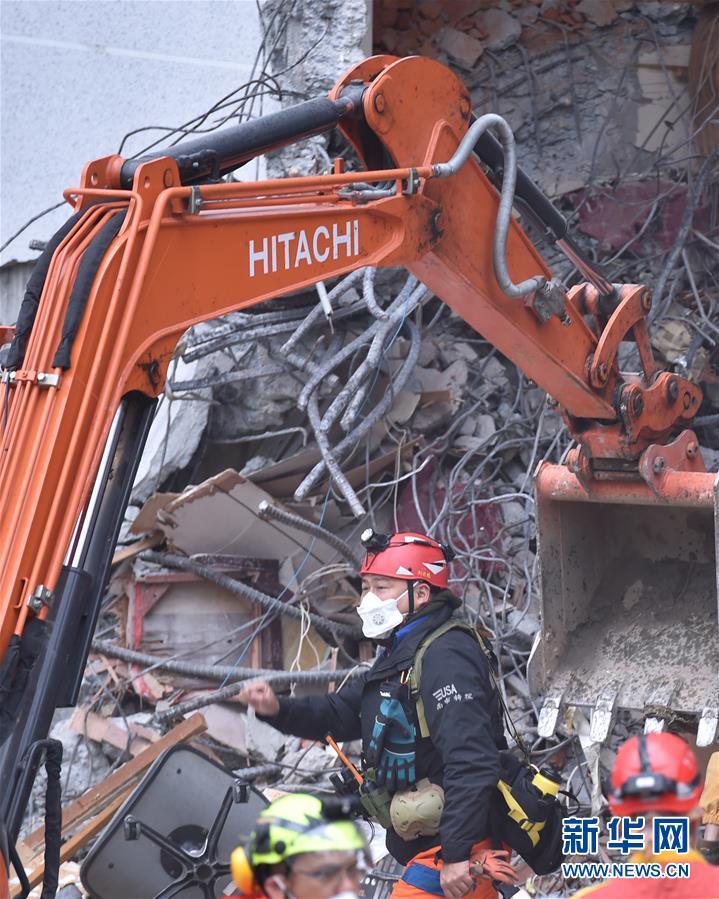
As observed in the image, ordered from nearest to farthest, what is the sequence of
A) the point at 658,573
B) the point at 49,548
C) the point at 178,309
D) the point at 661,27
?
the point at 49,548 < the point at 178,309 < the point at 658,573 < the point at 661,27

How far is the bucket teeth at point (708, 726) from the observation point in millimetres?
5223

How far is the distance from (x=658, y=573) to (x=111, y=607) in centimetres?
308

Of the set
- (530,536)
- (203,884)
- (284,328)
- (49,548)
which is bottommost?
(203,884)

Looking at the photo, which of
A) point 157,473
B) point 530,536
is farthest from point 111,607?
point 530,536

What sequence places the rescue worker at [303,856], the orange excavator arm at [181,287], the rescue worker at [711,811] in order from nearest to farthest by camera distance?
the rescue worker at [303,856]
the orange excavator arm at [181,287]
the rescue worker at [711,811]

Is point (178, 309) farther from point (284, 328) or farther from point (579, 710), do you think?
point (284, 328)

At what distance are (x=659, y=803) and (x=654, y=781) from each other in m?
0.05

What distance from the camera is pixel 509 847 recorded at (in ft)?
15.7

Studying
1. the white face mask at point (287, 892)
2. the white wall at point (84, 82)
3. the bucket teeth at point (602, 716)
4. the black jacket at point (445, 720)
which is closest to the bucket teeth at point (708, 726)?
the bucket teeth at point (602, 716)

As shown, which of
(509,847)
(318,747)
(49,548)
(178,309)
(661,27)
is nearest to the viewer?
(49,548)

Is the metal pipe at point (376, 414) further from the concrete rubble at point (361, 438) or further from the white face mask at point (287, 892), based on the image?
the white face mask at point (287, 892)

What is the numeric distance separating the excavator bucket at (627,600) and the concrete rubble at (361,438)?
0.92 meters

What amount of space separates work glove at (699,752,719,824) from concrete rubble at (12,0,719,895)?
138 centimetres

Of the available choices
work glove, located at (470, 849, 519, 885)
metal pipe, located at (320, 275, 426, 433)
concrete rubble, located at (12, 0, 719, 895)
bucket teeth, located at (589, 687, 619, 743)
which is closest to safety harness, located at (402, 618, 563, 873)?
work glove, located at (470, 849, 519, 885)
